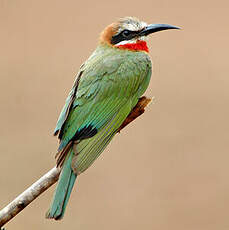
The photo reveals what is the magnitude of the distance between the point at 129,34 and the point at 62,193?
102 cm

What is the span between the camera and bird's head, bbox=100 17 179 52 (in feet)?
12.0

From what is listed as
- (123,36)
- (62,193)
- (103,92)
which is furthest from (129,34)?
(62,193)

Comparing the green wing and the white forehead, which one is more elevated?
the white forehead

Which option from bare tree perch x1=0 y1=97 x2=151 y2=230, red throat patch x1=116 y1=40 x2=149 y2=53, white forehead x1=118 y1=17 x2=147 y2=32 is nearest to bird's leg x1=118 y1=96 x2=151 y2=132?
red throat patch x1=116 y1=40 x2=149 y2=53

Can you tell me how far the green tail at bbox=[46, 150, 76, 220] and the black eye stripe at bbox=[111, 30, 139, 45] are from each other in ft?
2.80

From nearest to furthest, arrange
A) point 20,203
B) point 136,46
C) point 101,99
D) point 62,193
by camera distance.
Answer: point 20,203 < point 62,193 < point 101,99 < point 136,46

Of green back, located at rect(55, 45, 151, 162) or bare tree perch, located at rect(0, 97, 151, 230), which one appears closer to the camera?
bare tree perch, located at rect(0, 97, 151, 230)

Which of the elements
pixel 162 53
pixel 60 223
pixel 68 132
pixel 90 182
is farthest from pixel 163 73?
pixel 68 132

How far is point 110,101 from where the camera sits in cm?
342

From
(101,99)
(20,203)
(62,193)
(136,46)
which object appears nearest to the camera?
(20,203)

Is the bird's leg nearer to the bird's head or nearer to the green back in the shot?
the green back

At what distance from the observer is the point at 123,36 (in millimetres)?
3688

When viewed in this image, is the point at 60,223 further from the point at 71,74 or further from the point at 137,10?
the point at 137,10

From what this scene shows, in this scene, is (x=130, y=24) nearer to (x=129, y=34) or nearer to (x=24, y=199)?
(x=129, y=34)
